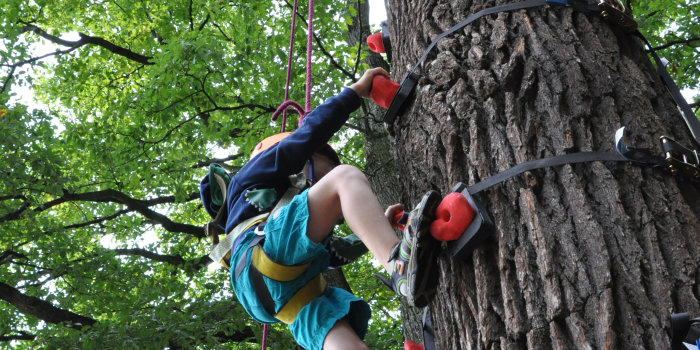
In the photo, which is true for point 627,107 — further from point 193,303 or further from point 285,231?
point 193,303

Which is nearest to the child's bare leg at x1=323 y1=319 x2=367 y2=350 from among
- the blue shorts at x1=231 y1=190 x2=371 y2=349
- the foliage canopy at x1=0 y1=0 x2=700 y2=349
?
the blue shorts at x1=231 y1=190 x2=371 y2=349

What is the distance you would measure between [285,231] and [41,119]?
21.1 feet

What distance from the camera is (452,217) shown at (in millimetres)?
1882

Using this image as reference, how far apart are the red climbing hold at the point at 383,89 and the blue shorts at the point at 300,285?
19.5 inches

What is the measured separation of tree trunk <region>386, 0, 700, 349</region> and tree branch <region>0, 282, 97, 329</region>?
20.3 ft

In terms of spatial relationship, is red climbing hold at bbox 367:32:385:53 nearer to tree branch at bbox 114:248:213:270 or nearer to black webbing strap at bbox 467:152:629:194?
black webbing strap at bbox 467:152:629:194

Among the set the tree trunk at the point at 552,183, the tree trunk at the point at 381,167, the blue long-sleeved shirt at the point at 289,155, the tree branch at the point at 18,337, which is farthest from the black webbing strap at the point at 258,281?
the tree branch at the point at 18,337

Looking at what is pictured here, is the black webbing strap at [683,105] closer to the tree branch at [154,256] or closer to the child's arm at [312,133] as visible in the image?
the child's arm at [312,133]

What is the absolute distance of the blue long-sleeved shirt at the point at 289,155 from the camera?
2768 mm

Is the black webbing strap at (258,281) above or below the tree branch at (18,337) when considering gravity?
below

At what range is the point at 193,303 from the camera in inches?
274

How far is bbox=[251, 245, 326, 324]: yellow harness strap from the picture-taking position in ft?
8.53

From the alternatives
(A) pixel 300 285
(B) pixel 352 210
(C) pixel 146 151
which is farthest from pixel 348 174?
(C) pixel 146 151

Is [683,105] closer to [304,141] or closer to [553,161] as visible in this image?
[553,161]
